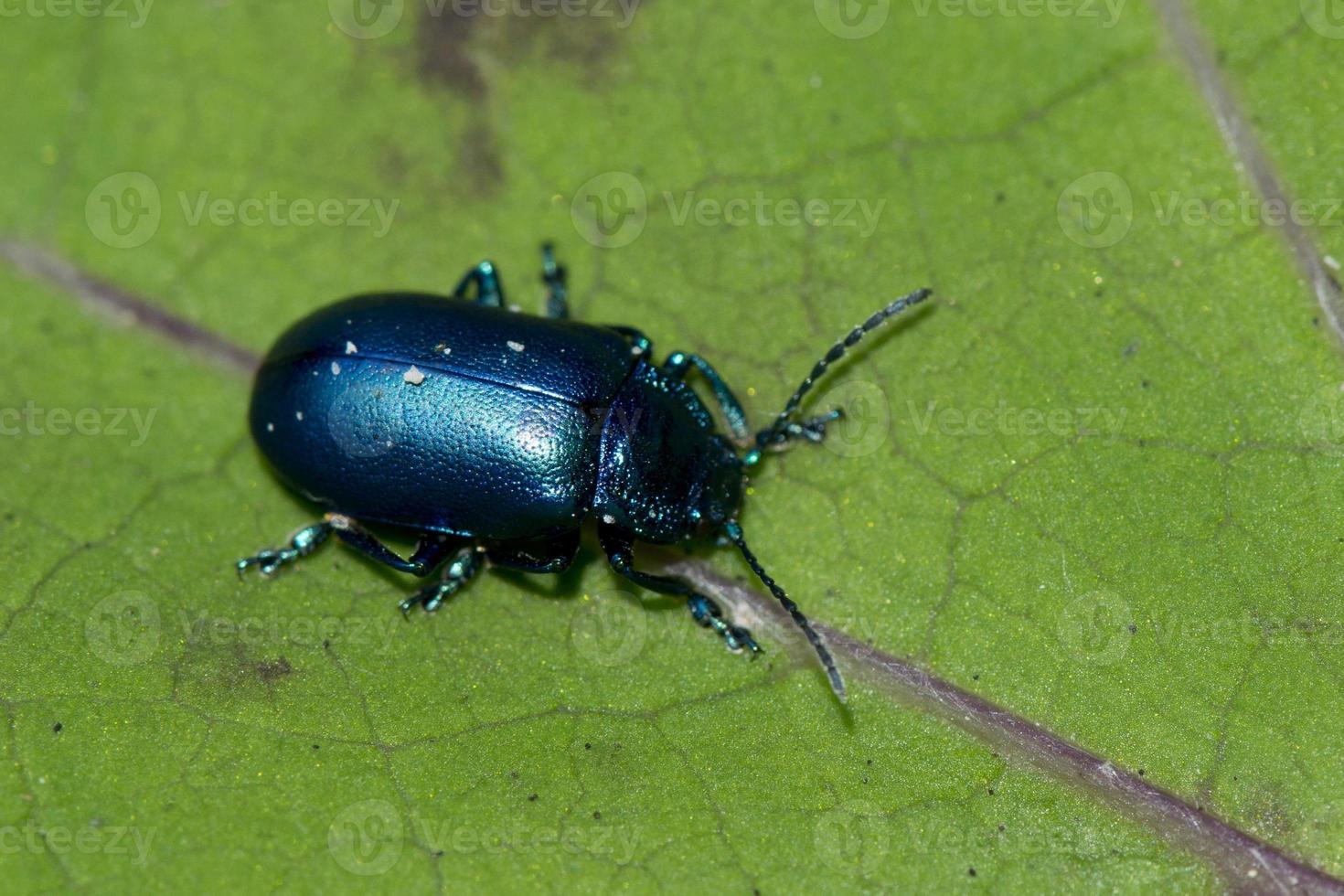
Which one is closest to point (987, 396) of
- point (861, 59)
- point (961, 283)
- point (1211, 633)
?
point (961, 283)

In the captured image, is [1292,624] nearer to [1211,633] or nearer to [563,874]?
[1211,633]
